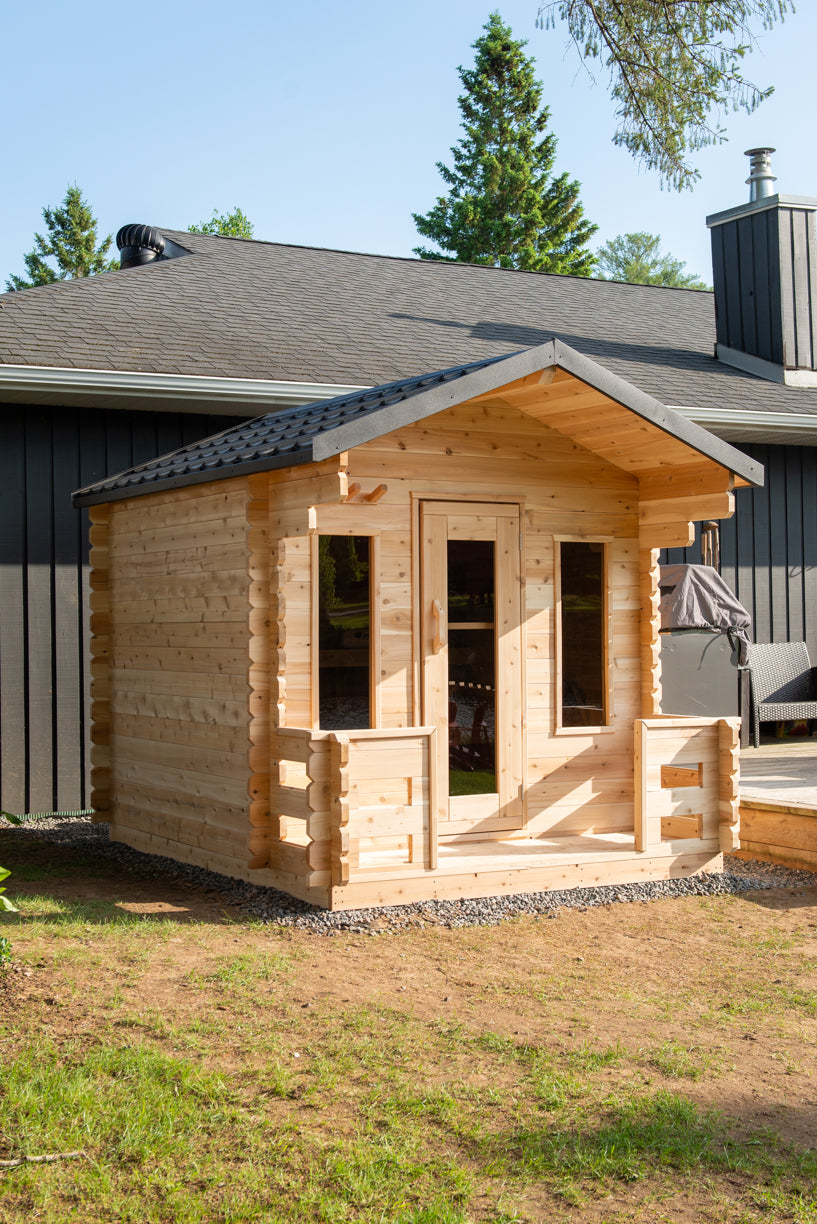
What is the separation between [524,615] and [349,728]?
4.35 ft

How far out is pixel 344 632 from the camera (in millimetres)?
6941

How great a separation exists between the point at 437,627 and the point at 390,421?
60.0 inches

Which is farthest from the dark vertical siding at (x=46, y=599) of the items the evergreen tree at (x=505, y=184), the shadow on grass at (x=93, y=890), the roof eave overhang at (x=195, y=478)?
the evergreen tree at (x=505, y=184)

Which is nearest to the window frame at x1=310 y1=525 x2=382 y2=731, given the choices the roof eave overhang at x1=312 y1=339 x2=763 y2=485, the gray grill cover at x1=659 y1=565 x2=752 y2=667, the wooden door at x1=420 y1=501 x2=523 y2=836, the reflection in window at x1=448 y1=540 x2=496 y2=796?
the wooden door at x1=420 y1=501 x2=523 y2=836

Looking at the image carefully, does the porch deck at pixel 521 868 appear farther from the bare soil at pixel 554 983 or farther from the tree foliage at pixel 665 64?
the tree foliage at pixel 665 64

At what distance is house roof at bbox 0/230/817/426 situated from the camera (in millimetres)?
9758

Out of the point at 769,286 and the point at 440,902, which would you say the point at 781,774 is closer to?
the point at 440,902

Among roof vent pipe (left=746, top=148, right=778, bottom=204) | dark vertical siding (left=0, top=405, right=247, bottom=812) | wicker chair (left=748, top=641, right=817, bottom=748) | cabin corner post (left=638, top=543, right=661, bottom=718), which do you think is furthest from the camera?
roof vent pipe (left=746, top=148, right=778, bottom=204)

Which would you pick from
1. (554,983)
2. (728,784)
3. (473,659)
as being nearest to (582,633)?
(473,659)

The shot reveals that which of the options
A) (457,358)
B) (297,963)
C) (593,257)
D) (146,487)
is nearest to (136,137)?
(593,257)

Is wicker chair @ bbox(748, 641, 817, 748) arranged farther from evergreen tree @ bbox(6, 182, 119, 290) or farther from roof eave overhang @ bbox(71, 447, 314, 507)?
evergreen tree @ bbox(6, 182, 119, 290)

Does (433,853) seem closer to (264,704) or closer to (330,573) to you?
(264,704)

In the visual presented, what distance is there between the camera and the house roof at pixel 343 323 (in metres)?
9.76

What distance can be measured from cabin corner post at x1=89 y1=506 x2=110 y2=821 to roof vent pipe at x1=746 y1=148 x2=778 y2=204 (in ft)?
29.8
